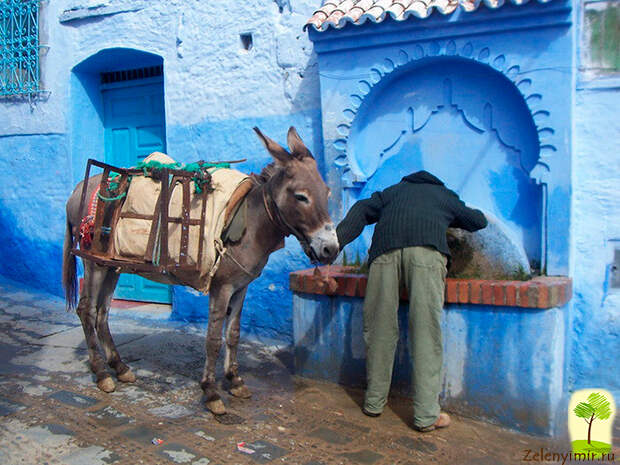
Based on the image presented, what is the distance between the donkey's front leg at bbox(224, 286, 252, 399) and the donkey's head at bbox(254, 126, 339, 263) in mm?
752

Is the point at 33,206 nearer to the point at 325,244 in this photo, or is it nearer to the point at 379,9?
the point at 379,9

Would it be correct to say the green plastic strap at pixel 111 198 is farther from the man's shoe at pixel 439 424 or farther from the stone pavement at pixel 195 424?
the man's shoe at pixel 439 424

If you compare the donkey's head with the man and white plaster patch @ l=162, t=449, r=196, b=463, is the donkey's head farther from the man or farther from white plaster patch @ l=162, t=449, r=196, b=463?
white plaster patch @ l=162, t=449, r=196, b=463

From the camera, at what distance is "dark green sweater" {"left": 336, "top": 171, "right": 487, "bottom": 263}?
3.53 metres

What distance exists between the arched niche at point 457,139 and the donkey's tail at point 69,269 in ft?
7.63

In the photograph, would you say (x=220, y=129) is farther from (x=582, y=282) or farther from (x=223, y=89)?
(x=582, y=282)

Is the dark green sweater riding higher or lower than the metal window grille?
lower

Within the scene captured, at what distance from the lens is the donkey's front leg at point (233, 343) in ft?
13.1

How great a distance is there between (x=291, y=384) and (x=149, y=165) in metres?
1.96

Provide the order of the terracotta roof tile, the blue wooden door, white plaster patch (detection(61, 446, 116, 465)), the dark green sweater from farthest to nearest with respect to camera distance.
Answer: the blue wooden door, the terracotta roof tile, the dark green sweater, white plaster patch (detection(61, 446, 116, 465))

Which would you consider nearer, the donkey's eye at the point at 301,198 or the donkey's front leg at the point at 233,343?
the donkey's eye at the point at 301,198

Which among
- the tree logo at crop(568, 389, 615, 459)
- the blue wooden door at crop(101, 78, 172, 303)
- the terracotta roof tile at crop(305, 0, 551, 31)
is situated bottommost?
the tree logo at crop(568, 389, 615, 459)

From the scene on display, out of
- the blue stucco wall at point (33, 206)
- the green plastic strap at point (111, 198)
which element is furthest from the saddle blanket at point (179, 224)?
the blue stucco wall at point (33, 206)

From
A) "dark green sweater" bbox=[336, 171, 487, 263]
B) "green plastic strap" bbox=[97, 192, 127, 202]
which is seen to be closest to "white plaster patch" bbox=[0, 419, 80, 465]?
"green plastic strap" bbox=[97, 192, 127, 202]
